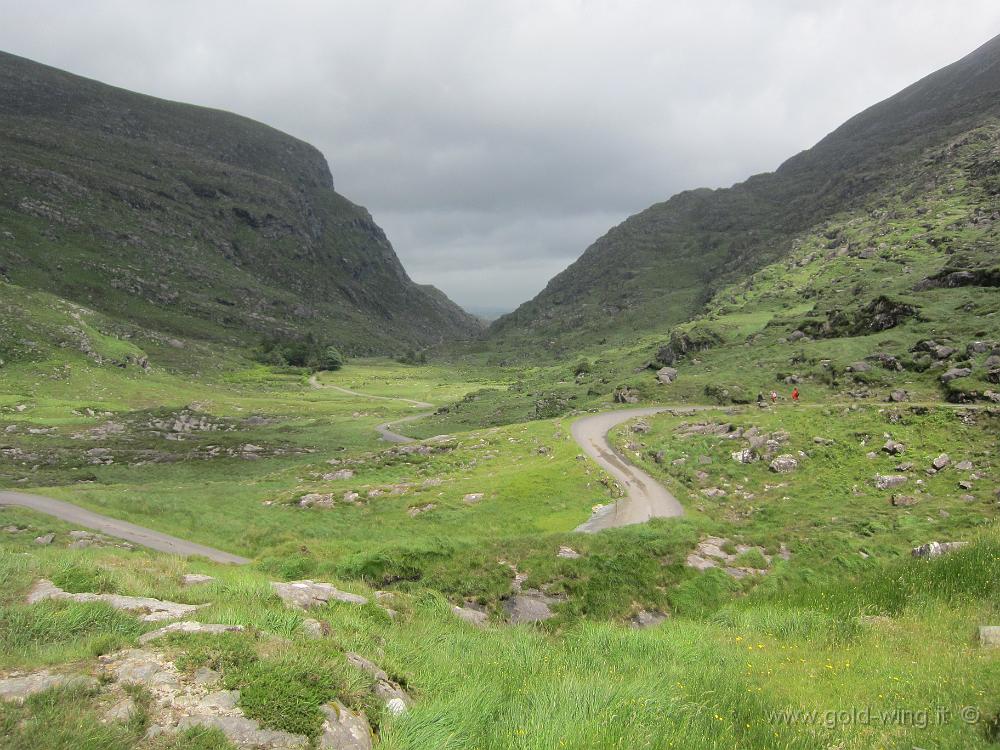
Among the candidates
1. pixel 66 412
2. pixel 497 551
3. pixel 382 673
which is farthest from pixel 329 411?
pixel 382 673

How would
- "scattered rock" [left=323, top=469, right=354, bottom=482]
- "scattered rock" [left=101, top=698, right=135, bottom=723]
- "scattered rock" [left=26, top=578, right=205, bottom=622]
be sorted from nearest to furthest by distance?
1. "scattered rock" [left=101, top=698, right=135, bottom=723]
2. "scattered rock" [left=26, top=578, right=205, bottom=622]
3. "scattered rock" [left=323, top=469, right=354, bottom=482]

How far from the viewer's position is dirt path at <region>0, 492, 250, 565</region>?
26422 millimetres

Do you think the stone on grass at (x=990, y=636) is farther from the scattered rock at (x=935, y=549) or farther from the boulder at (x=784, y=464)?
the boulder at (x=784, y=464)

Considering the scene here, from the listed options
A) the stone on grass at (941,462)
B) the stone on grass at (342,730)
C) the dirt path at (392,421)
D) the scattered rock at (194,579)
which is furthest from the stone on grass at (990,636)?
the dirt path at (392,421)

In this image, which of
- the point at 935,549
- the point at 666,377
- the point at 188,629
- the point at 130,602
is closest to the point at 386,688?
the point at 188,629

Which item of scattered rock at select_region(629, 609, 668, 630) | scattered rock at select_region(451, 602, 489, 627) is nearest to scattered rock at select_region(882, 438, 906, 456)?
scattered rock at select_region(629, 609, 668, 630)

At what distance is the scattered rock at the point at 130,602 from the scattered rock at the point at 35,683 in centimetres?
231

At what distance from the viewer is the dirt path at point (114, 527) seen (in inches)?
1040

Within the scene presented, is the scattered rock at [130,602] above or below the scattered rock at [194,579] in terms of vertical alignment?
above

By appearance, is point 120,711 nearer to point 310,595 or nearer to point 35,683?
point 35,683

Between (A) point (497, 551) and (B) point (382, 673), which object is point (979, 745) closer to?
(B) point (382, 673)

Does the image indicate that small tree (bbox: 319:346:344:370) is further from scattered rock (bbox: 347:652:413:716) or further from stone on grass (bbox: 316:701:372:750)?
stone on grass (bbox: 316:701:372:750)

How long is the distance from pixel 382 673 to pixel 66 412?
8195 cm

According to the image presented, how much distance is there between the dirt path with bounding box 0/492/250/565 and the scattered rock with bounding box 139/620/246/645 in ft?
59.2
